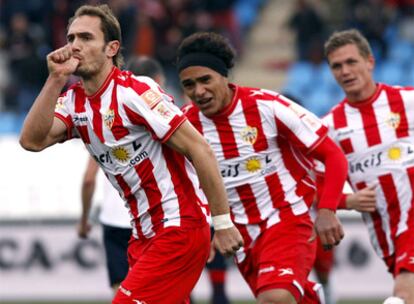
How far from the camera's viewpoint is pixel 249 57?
1992cm

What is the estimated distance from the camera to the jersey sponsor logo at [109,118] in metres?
6.60

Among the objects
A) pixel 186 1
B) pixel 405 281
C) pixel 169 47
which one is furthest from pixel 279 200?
pixel 186 1

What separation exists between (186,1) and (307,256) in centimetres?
1151

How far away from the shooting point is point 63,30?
18438 millimetres

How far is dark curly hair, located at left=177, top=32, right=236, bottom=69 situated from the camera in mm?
7574

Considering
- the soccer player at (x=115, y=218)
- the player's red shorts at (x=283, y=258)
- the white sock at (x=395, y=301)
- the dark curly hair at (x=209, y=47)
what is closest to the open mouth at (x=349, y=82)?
the dark curly hair at (x=209, y=47)

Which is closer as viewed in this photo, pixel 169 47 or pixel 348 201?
pixel 348 201

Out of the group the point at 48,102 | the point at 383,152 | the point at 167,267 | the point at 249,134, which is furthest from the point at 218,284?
the point at 48,102

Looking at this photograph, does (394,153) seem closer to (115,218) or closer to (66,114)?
(115,218)

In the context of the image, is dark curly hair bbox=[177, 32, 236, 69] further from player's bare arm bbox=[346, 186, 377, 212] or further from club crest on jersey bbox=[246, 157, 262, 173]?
player's bare arm bbox=[346, 186, 377, 212]

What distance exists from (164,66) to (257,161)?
32.1 ft

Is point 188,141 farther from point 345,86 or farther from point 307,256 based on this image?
point 345,86

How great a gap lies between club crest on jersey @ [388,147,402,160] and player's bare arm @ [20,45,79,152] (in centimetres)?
272

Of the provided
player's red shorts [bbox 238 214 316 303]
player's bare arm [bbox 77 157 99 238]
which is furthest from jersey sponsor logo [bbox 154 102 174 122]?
player's bare arm [bbox 77 157 99 238]
